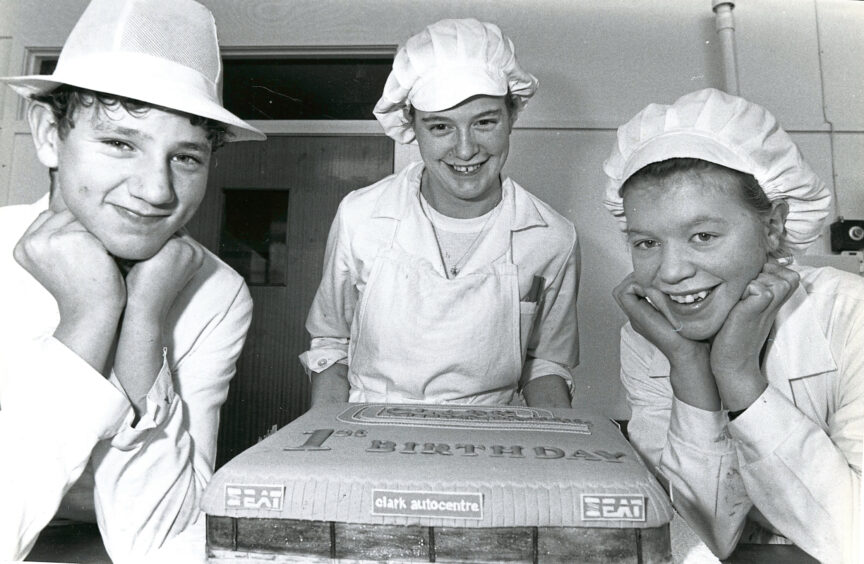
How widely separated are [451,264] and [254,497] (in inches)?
28.6

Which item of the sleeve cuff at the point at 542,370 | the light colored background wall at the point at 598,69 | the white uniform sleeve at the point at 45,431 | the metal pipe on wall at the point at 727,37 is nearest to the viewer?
the white uniform sleeve at the point at 45,431

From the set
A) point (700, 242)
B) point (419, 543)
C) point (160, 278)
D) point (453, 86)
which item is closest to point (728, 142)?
point (700, 242)

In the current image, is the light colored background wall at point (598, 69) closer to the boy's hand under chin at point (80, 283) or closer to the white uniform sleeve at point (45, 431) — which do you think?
the boy's hand under chin at point (80, 283)

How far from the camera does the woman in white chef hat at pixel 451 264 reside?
41.0 inches

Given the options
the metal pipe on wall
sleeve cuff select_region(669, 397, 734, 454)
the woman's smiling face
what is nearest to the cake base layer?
sleeve cuff select_region(669, 397, 734, 454)

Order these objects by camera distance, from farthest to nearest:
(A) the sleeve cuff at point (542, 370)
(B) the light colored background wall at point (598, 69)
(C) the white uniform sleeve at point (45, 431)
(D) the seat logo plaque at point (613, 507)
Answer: (A) the sleeve cuff at point (542, 370)
(B) the light colored background wall at point (598, 69)
(C) the white uniform sleeve at point (45, 431)
(D) the seat logo plaque at point (613, 507)

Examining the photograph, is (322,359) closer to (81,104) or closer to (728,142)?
(81,104)

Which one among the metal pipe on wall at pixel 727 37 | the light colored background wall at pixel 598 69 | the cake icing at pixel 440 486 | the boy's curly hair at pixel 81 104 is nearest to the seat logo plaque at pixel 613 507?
the cake icing at pixel 440 486

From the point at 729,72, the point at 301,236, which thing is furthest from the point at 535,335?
the point at 301,236

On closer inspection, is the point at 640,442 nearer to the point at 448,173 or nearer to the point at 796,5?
the point at 448,173

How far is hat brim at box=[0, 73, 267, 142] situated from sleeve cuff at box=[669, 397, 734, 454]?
615 millimetres

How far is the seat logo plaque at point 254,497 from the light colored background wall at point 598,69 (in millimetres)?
717

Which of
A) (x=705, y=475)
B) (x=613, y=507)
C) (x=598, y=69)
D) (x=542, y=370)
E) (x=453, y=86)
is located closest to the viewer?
(x=613, y=507)

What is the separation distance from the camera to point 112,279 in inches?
25.2
